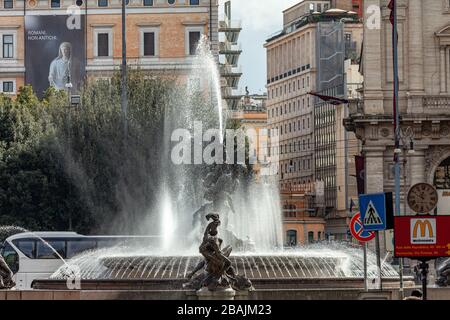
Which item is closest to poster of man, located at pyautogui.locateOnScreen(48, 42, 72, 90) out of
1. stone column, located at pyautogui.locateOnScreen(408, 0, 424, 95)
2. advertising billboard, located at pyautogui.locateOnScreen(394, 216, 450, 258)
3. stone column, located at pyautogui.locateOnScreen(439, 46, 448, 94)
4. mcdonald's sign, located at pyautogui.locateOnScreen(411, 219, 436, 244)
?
stone column, located at pyautogui.locateOnScreen(408, 0, 424, 95)

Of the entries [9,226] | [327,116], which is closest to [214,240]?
[9,226]

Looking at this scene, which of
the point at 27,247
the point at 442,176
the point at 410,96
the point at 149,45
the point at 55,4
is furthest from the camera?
the point at 55,4

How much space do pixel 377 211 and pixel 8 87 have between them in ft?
273

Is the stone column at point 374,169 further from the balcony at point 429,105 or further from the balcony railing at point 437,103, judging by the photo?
the balcony railing at point 437,103

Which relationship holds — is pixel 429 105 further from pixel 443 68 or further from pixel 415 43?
pixel 415 43

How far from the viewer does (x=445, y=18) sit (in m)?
79.3

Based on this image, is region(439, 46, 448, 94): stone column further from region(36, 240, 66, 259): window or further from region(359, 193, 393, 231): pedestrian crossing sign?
region(359, 193, 393, 231): pedestrian crossing sign

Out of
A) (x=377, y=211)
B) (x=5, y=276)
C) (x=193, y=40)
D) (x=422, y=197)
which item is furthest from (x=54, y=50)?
(x=377, y=211)

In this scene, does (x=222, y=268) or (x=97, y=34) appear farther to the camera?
(x=97, y=34)

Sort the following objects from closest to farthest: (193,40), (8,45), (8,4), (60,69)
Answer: (60,69) → (193,40) → (8,45) → (8,4)

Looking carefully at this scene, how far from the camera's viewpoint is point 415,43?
7856 cm

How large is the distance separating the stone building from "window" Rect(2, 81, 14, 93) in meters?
33.7

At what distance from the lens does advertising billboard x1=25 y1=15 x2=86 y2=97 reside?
10506 centimetres

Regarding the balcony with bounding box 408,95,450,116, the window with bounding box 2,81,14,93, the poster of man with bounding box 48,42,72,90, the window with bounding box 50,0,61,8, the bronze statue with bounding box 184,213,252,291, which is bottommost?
the bronze statue with bounding box 184,213,252,291
